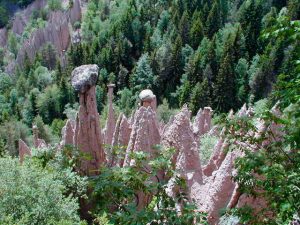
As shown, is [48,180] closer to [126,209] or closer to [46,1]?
[126,209]

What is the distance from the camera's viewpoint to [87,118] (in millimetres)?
15445

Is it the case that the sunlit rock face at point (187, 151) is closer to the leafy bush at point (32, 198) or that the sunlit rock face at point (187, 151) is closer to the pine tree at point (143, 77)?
the leafy bush at point (32, 198)

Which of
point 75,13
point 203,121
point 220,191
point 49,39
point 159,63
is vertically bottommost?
point 49,39

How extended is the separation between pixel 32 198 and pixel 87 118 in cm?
344

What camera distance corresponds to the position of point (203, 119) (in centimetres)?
2839

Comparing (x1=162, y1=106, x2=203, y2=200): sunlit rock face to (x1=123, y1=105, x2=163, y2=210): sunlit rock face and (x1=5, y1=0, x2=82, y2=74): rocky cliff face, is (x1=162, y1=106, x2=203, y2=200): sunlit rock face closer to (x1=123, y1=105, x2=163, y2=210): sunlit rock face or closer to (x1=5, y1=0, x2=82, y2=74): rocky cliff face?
(x1=123, y1=105, x2=163, y2=210): sunlit rock face

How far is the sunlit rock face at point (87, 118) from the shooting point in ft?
46.7

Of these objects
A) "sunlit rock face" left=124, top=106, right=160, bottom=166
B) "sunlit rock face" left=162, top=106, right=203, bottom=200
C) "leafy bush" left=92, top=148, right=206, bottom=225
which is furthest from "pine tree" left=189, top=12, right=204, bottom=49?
"leafy bush" left=92, top=148, right=206, bottom=225

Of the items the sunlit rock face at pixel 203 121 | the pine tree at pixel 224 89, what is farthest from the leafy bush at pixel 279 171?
the pine tree at pixel 224 89

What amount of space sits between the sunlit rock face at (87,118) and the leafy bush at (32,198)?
1688 millimetres

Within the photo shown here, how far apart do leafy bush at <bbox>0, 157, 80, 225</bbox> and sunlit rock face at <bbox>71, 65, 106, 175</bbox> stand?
5.54 ft

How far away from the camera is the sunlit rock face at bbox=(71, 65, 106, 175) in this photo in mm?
14234

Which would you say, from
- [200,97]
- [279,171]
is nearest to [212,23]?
[200,97]

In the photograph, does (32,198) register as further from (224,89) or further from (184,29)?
(184,29)
